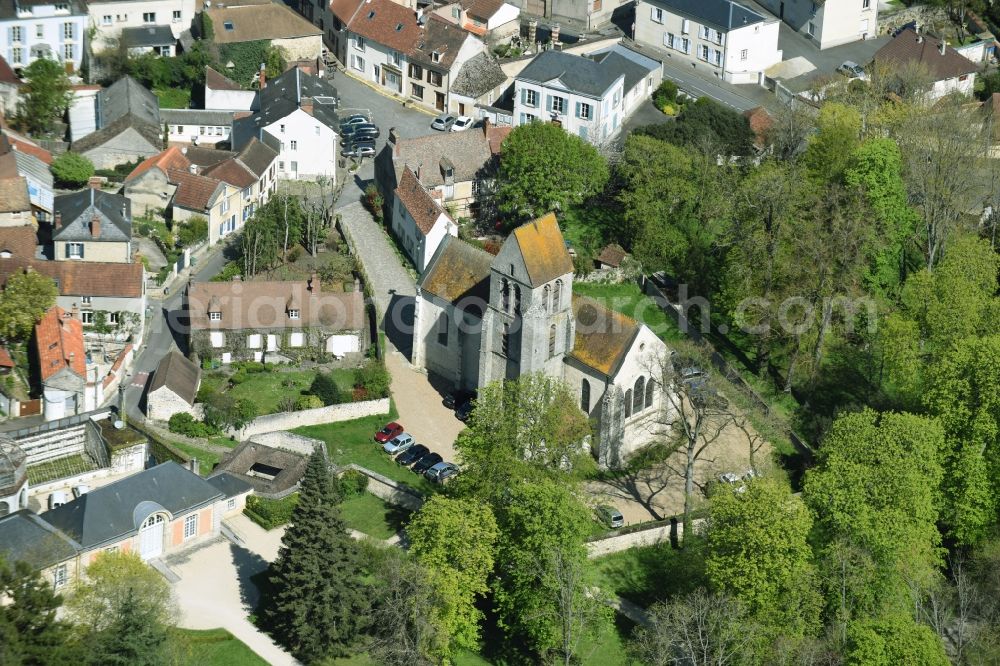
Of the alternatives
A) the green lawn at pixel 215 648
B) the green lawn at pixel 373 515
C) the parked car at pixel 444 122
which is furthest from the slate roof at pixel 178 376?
the parked car at pixel 444 122

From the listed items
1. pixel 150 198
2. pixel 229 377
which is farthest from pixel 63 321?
pixel 150 198

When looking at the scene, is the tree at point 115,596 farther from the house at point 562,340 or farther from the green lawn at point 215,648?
the house at point 562,340

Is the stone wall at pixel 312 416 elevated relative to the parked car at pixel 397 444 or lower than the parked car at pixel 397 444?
elevated

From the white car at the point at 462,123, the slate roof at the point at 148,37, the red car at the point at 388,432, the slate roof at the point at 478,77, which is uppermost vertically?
the slate roof at the point at 148,37

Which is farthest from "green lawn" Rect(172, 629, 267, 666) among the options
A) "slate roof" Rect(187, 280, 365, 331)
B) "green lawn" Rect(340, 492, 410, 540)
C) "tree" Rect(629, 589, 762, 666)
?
"slate roof" Rect(187, 280, 365, 331)

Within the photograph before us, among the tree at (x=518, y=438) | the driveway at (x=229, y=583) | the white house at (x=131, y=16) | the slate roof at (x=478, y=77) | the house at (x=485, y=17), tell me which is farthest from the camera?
the house at (x=485, y=17)

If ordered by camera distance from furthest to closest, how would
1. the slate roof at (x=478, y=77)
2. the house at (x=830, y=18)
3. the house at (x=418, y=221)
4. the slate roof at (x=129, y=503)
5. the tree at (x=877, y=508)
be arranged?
the house at (x=830, y=18)
the slate roof at (x=478, y=77)
the house at (x=418, y=221)
the slate roof at (x=129, y=503)
the tree at (x=877, y=508)

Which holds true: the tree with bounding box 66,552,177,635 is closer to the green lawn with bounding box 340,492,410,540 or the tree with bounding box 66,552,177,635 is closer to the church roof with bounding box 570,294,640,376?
the green lawn with bounding box 340,492,410,540
